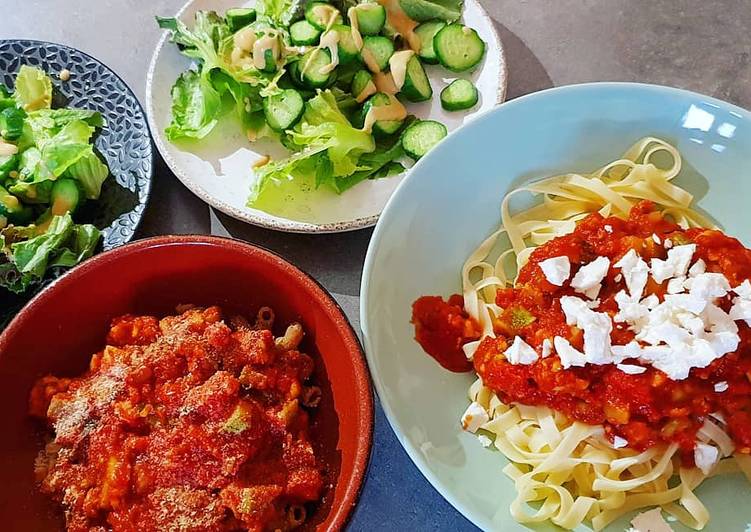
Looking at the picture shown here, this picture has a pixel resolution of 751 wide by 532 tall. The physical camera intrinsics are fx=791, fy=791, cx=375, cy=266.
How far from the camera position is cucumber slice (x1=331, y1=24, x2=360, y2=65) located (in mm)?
2930

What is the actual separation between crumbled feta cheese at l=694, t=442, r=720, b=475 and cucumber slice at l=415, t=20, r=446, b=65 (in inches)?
65.4

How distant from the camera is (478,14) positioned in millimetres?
3043

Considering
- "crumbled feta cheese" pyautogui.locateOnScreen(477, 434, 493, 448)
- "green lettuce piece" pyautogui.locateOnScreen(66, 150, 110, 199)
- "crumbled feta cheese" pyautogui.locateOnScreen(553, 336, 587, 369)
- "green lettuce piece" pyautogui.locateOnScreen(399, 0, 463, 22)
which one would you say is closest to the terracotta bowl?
"crumbled feta cheese" pyautogui.locateOnScreen(477, 434, 493, 448)

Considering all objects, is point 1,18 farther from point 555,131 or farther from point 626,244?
point 626,244

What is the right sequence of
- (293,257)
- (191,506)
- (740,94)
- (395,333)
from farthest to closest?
(740,94) → (293,257) → (395,333) → (191,506)

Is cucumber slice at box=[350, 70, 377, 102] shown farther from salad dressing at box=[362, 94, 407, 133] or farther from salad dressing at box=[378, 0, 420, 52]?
salad dressing at box=[378, 0, 420, 52]

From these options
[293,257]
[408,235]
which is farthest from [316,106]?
[408,235]

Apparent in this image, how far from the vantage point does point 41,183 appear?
2.82 metres

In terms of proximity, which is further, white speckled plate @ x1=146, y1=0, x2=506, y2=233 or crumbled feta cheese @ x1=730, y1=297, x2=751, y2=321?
white speckled plate @ x1=146, y1=0, x2=506, y2=233

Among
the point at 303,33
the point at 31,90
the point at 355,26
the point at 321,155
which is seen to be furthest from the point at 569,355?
the point at 31,90

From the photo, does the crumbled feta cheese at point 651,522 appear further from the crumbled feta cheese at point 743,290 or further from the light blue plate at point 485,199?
the crumbled feta cheese at point 743,290

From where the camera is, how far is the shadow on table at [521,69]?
125 inches

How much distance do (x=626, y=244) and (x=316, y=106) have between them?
1.23m

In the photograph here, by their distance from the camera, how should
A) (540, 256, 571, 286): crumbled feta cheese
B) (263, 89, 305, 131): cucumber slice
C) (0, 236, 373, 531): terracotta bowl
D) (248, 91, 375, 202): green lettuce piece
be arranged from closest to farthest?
(0, 236, 373, 531): terracotta bowl → (540, 256, 571, 286): crumbled feta cheese → (248, 91, 375, 202): green lettuce piece → (263, 89, 305, 131): cucumber slice
